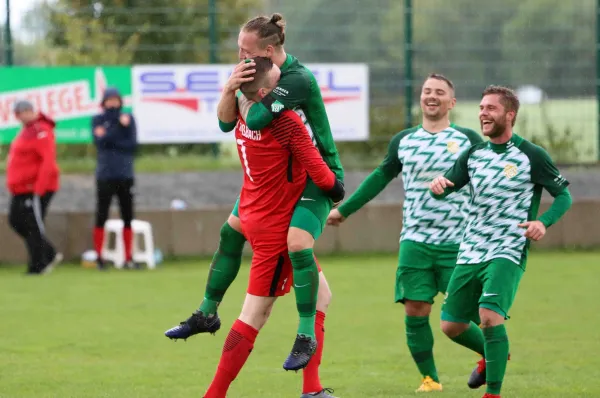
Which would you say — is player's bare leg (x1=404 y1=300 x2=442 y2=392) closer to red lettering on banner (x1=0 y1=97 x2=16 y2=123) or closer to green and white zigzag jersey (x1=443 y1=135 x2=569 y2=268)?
green and white zigzag jersey (x1=443 y1=135 x2=569 y2=268)

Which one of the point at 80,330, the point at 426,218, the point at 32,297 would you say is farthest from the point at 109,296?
the point at 426,218

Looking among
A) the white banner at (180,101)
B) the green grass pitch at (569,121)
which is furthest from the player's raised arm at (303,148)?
the green grass pitch at (569,121)

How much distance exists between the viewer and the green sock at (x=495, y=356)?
7.46 metres

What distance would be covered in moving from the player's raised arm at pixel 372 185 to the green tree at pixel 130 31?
392 inches

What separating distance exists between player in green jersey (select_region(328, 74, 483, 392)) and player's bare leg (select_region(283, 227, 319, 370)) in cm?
135

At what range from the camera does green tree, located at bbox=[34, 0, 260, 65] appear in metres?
18.2

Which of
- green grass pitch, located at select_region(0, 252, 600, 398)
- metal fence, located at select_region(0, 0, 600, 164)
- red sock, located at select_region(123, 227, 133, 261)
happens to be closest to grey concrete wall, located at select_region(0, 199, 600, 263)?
red sock, located at select_region(123, 227, 133, 261)

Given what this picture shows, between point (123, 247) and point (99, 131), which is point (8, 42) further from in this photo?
point (123, 247)

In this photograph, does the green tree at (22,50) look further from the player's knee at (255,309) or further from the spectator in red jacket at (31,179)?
the player's knee at (255,309)

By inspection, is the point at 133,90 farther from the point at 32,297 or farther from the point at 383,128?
the point at 32,297

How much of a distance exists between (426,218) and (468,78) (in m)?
11.0

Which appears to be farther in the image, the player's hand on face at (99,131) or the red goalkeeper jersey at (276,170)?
the player's hand on face at (99,131)

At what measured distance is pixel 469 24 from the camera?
757 inches

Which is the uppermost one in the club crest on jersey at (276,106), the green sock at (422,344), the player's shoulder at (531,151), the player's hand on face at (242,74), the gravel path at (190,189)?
the player's hand on face at (242,74)
